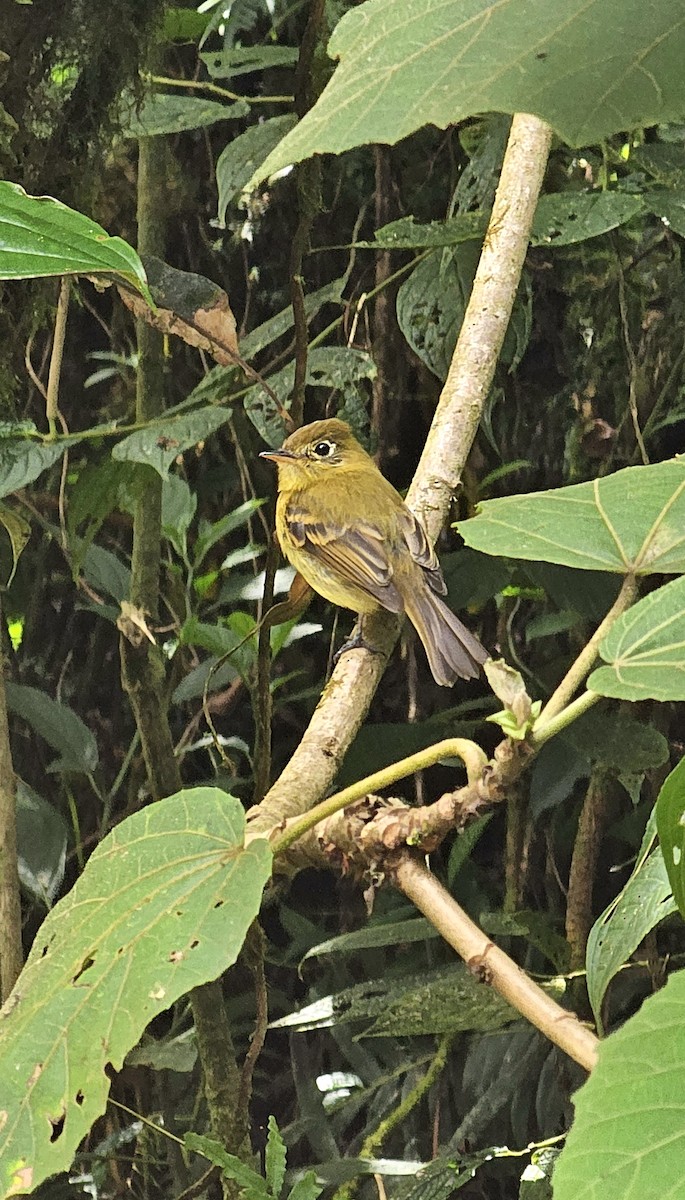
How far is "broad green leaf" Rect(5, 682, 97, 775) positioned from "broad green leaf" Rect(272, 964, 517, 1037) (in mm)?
387

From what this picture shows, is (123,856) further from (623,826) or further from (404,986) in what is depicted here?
(623,826)

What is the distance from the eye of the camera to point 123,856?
48 cm

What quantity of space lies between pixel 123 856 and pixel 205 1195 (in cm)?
106

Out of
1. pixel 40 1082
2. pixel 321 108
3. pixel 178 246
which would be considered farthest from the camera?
pixel 178 246

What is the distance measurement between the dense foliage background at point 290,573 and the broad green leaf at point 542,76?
783mm

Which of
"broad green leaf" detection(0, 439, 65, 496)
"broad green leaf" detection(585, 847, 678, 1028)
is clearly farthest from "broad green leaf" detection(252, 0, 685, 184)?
"broad green leaf" detection(0, 439, 65, 496)

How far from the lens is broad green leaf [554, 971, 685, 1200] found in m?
0.28

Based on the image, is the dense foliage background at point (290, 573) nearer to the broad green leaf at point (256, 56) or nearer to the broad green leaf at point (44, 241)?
the broad green leaf at point (256, 56)

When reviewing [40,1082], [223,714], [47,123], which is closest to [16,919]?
[223,714]

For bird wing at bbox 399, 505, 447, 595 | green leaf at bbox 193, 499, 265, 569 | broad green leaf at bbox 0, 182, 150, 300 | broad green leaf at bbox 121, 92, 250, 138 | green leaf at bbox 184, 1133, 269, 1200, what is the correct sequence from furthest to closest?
green leaf at bbox 193, 499, 265, 569, broad green leaf at bbox 121, 92, 250, 138, bird wing at bbox 399, 505, 447, 595, green leaf at bbox 184, 1133, 269, 1200, broad green leaf at bbox 0, 182, 150, 300

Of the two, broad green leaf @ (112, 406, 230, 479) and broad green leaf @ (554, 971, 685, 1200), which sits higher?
broad green leaf @ (112, 406, 230, 479)

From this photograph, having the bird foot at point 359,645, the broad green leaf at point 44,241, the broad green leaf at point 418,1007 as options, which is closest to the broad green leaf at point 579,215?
the bird foot at point 359,645

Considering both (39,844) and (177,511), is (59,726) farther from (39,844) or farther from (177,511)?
(177,511)

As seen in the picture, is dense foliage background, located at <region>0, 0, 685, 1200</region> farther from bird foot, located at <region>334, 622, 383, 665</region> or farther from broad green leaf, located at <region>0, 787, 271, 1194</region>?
broad green leaf, located at <region>0, 787, 271, 1194</region>
